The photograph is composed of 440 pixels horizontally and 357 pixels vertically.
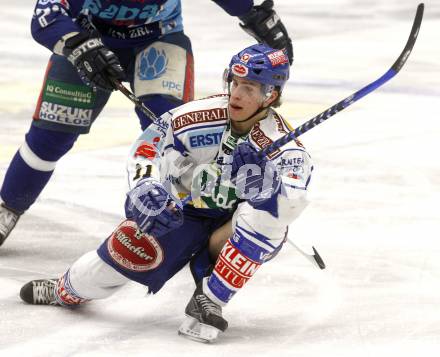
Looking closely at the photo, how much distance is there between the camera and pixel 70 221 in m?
6.16

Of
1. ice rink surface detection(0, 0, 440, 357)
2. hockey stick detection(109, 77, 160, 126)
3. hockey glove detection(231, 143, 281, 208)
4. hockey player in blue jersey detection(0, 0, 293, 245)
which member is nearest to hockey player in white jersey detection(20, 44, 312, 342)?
hockey glove detection(231, 143, 281, 208)

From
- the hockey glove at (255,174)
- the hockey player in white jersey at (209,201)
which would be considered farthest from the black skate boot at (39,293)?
the hockey glove at (255,174)

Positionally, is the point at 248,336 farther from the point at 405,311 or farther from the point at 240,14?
the point at 240,14

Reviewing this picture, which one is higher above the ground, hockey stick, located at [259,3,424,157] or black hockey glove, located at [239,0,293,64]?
hockey stick, located at [259,3,424,157]

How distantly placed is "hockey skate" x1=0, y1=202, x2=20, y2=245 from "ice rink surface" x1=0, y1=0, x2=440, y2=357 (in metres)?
0.08

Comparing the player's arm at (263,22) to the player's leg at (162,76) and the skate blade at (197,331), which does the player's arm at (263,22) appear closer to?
the player's leg at (162,76)

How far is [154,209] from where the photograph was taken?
4418 mm

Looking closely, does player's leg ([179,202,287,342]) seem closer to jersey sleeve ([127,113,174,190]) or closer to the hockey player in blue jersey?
jersey sleeve ([127,113,174,190])

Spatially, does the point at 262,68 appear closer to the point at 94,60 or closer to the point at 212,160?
the point at 212,160

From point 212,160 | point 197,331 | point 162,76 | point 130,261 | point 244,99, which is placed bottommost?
point 197,331

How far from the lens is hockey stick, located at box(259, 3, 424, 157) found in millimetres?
4316

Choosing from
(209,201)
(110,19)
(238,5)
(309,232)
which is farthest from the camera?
(309,232)

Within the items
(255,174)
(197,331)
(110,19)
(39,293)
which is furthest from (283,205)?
(110,19)

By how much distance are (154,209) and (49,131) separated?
1.34 metres
